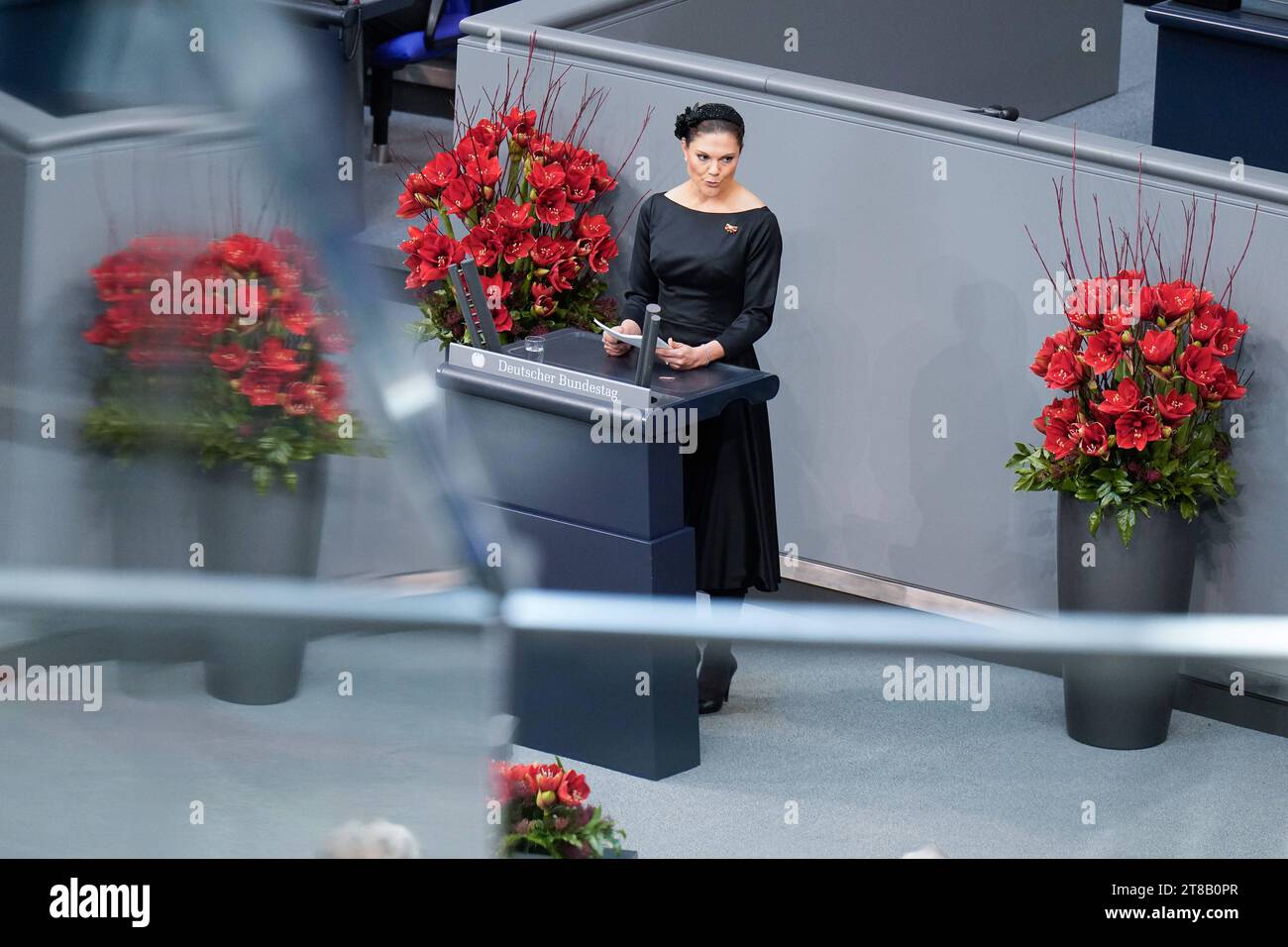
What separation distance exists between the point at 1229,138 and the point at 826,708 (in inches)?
218

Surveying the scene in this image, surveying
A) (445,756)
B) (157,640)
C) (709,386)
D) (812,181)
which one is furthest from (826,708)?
(812,181)

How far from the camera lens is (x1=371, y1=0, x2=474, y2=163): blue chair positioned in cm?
737

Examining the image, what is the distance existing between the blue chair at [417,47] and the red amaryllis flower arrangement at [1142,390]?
388 centimetres

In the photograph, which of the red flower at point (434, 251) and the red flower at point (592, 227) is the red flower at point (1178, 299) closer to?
the red flower at point (592, 227)

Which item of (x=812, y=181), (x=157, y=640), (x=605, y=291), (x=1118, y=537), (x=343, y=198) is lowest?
(x=1118, y=537)

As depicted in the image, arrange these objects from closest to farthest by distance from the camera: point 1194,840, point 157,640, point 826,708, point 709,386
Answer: point 157,640 → point 826,708 → point 1194,840 → point 709,386

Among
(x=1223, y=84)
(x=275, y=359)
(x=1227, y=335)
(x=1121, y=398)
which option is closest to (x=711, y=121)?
(x=1121, y=398)

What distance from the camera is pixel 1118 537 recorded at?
4027mm

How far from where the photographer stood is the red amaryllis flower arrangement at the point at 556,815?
2.85 metres

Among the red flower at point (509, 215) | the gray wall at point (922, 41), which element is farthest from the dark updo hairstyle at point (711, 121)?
the gray wall at point (922, 41)

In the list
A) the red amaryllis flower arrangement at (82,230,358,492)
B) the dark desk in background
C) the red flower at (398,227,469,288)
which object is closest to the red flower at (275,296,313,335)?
the red amaryllis flower arrangement at (82,230,358,492)

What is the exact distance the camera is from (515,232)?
4.47 meters

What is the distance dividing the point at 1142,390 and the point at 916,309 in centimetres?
76

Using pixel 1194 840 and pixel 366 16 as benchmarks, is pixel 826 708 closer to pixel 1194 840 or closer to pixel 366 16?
pixel 1194 840
